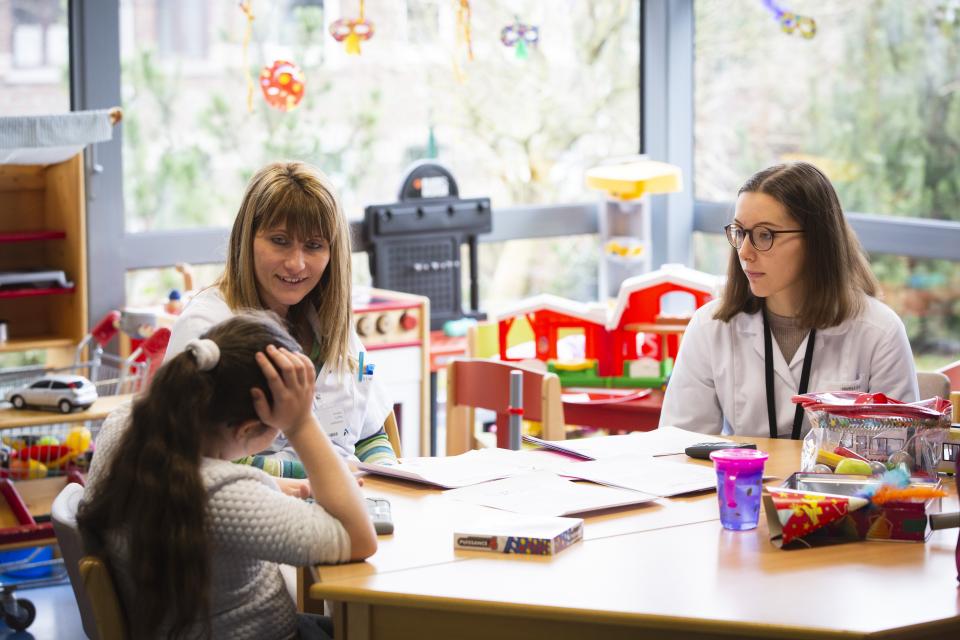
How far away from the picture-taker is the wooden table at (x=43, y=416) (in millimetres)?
3275

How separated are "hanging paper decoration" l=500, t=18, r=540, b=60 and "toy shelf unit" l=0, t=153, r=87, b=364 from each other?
5.69 feet

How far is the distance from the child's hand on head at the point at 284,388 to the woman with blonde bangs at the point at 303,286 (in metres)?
0.60

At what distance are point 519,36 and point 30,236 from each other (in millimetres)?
1981

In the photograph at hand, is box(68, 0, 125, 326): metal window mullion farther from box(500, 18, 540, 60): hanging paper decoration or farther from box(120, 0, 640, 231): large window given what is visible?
box(500, 18, 540, 60): hanging paper decoration

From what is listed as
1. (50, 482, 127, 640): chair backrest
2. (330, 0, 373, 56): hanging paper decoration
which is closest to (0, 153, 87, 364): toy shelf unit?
(330, 0, 373, 56): hanging paper decoration

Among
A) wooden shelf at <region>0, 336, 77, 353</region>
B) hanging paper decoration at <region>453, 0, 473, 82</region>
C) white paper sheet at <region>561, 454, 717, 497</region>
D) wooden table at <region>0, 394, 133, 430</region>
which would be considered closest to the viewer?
white paper sheet at <region>561, 454, 717, 497</region>

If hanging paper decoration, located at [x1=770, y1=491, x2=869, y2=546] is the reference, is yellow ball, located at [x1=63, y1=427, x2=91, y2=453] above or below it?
below

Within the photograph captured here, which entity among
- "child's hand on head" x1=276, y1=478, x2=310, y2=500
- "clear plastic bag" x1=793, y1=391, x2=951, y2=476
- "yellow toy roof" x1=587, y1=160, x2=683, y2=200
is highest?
"yellow toy roof" x1=587, y1=160, x2=683, y2=200

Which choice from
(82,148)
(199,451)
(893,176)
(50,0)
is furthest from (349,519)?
(893,176)

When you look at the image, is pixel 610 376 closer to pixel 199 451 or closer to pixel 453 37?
pixel 453 37

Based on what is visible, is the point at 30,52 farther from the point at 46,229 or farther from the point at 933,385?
the point at 933,385

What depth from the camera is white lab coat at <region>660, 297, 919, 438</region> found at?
8.70 ft

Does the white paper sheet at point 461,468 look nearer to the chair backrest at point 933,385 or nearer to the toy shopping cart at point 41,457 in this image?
the chair backrest at point 933,385

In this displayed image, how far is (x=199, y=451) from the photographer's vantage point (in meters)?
1.72
